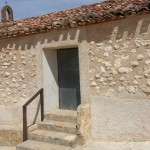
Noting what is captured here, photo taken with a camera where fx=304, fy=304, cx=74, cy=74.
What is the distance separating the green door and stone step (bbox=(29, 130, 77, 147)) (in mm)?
1143

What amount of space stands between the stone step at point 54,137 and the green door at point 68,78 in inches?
45.0

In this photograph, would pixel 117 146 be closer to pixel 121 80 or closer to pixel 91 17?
pixel 121 80

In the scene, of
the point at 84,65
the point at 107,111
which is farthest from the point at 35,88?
the point at 107,111

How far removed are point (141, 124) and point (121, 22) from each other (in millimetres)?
2179

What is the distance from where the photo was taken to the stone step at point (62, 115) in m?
7.53

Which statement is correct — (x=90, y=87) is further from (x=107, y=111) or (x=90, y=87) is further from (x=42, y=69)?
(x=42, y=69)

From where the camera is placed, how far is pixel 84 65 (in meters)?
7.13

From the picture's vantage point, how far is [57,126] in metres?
7.46

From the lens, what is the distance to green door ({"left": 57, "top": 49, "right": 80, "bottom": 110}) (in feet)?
26.7

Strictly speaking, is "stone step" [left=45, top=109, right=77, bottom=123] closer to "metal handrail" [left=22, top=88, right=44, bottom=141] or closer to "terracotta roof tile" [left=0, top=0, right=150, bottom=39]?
"metal handrail" [left=22, top=88, right=44, bottom=141]

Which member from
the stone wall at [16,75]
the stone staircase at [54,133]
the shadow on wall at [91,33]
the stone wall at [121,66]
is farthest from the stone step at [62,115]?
the shadow on wall at [91,33]

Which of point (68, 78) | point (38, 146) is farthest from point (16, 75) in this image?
point (38, 146)

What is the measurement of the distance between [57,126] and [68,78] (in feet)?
4.85

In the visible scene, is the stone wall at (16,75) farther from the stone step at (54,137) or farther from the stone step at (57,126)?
the stone step at (54,137)
